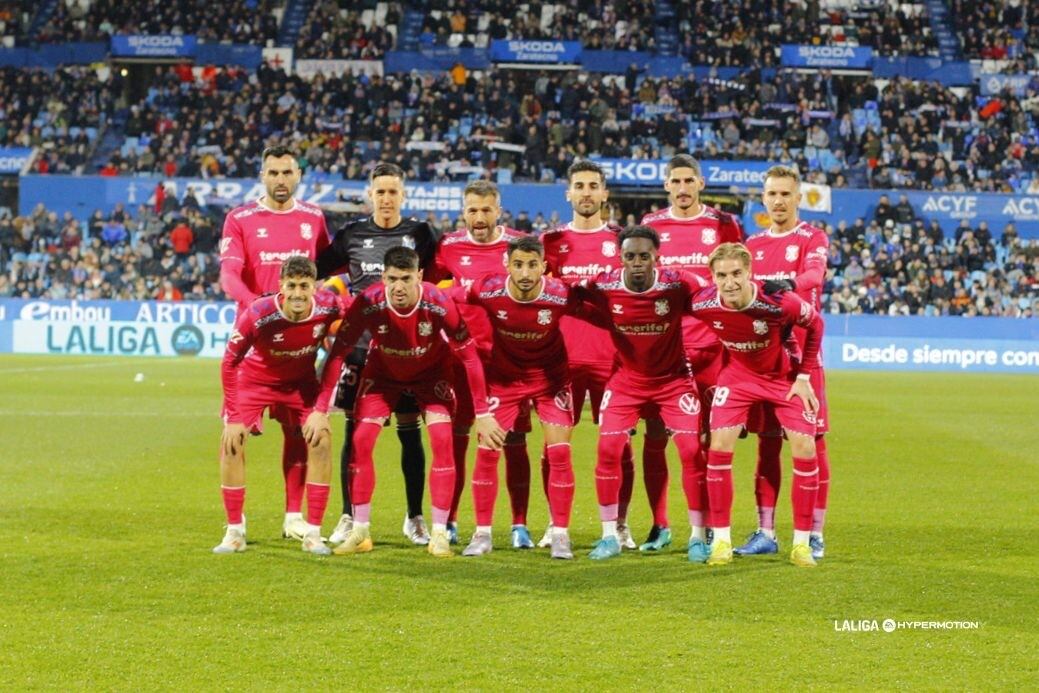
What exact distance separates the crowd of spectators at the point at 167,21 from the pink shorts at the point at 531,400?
105 feet

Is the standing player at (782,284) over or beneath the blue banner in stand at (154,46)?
beneath

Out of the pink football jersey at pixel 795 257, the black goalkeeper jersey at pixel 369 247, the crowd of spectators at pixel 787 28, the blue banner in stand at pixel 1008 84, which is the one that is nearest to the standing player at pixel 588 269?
the black goalkeeper jersey at pixel 369 247

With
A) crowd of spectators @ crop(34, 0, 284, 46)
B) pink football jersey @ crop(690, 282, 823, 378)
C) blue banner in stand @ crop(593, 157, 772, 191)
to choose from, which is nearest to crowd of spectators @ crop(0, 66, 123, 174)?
crowd of spectators @ crop(34, 0, 284, 46)

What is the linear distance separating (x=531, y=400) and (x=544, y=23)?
104 ft

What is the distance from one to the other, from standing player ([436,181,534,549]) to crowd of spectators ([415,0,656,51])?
2986 centimetres

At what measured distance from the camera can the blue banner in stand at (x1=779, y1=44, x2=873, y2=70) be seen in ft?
120

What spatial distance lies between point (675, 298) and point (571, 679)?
3.06m

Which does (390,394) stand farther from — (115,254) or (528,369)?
(115,254)

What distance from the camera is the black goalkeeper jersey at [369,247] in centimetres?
806

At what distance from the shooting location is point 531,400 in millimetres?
7660

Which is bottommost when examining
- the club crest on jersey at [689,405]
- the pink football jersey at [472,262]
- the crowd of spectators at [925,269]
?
the crowd of spectators at [925,269]

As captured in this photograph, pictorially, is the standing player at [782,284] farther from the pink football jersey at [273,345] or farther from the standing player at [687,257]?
the pink football jersey at [273,345]

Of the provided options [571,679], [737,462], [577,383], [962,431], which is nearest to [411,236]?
[577,383]

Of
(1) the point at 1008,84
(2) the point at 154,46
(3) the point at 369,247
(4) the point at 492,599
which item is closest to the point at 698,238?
(3) the point at 369,247
